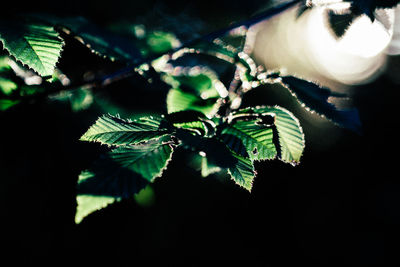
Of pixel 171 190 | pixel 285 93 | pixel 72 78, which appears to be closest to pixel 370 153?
pixel 285 93

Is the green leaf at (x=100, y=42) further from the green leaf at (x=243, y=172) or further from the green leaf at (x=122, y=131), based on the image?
the green leaf at (x=243, y=172)

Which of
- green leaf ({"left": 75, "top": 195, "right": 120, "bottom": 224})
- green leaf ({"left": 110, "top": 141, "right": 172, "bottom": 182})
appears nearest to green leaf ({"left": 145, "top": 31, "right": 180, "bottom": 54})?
green leaf ({"left": 110, "top": 141, "right": 172, "bottom": 182})

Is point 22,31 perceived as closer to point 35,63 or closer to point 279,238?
point 35,63

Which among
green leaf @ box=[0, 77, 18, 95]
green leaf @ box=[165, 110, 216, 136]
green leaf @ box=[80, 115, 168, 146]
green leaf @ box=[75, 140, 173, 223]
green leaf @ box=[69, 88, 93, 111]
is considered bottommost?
green leaf @ box=[75, 140, 173, 223]

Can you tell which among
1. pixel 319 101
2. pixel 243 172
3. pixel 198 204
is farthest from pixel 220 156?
pixel 198 204

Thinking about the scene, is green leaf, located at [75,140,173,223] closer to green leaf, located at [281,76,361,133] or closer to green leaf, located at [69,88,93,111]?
green leaf, located at [281,76,361,133]

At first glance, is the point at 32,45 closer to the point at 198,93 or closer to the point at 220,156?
the point at 198,93
